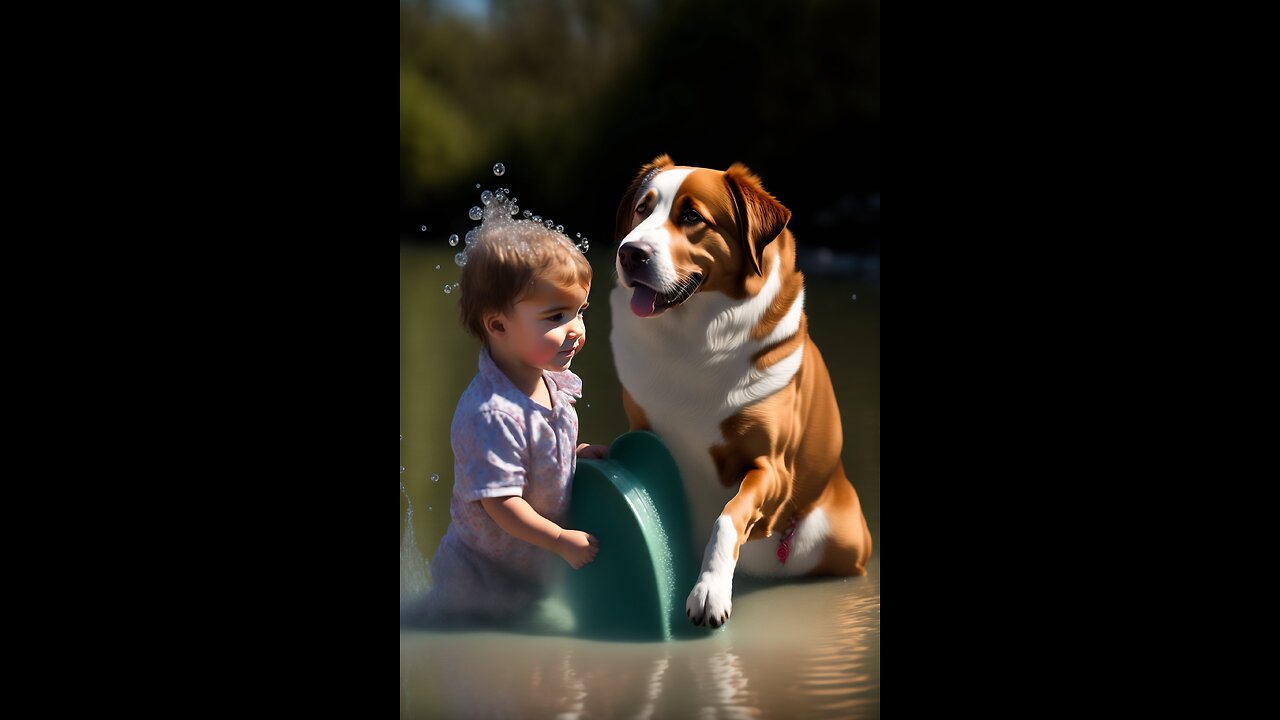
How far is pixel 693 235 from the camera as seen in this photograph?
10.1 feet

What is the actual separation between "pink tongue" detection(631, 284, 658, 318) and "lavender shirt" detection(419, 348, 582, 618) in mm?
267

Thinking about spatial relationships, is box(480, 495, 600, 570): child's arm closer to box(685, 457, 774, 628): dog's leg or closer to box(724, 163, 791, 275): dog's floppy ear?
box(685, 457, 774, 628): dog's leg

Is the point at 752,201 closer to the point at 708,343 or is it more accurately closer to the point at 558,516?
the point at 708,343

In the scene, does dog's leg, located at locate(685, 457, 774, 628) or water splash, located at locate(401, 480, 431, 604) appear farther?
water splash, located at locate(401, 480, 431, 604)

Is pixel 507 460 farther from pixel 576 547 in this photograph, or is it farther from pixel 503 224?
pixel 503 224


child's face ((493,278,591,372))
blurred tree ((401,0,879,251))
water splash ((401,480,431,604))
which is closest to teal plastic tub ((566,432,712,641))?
child's face ((493,278,591,372))

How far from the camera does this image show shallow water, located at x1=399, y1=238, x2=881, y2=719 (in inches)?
106

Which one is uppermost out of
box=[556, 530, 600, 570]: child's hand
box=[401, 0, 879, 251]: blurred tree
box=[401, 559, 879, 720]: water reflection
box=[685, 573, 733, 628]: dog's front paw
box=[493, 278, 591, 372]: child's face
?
box=[401, 0, 879, 251]: blurred tree

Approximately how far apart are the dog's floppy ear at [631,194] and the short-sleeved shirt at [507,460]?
1.39ft

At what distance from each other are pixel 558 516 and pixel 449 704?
54cm

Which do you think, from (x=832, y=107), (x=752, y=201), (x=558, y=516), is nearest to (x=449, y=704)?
(x=558, y=516)

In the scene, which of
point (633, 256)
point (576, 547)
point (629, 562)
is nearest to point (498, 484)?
point (576, 547)

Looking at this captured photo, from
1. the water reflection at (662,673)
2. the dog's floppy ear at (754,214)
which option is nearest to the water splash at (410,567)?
the water reflection at (662,673)

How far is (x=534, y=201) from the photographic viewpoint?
11.2 feet
